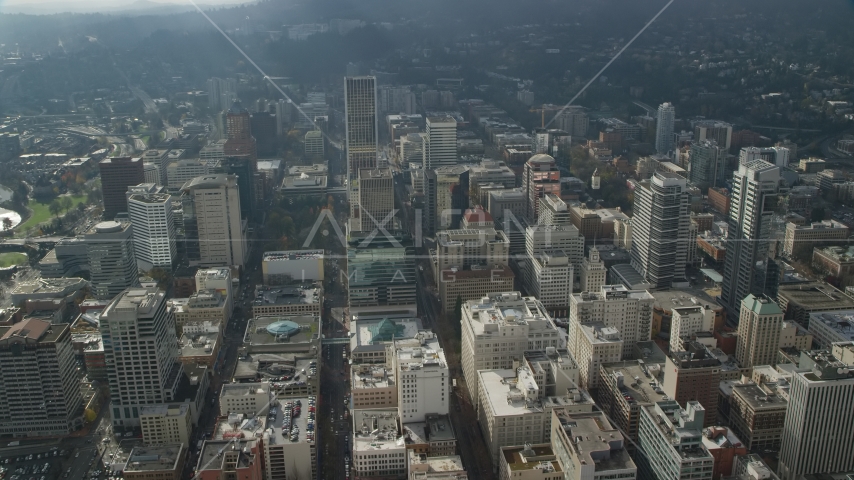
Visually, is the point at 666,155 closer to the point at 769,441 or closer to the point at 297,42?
the point at 769,441

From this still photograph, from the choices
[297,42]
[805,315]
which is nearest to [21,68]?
[297,42]

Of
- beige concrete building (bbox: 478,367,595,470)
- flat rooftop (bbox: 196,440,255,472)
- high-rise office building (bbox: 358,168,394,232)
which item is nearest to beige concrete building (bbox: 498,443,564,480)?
beige concrete building (bbox: 478,367,595,470)

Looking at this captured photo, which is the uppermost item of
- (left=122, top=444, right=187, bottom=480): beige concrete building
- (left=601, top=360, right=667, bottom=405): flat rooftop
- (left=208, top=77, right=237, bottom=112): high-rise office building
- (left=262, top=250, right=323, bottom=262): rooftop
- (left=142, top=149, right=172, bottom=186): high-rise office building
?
(left=208, top=77, right=237, bottom=112): high-rise office building

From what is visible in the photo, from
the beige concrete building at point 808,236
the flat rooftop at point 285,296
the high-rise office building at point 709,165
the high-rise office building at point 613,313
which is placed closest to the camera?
the high-rise office building at point 613,313

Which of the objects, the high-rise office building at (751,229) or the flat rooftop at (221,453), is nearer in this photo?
the flat rooftop at (221,453)

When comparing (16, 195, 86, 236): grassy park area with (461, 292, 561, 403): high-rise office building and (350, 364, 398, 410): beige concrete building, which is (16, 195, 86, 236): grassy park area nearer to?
(350, 364, 398, 410): beige concrete building

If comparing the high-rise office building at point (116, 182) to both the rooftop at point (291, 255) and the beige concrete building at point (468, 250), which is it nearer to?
the rooftop at point (291, 255)

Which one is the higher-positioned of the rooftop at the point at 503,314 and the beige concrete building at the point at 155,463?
the rooftop at the point at 503,314

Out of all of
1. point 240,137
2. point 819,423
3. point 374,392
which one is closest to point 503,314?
point 374,392

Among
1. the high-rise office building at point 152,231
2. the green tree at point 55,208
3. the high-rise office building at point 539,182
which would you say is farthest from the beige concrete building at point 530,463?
the green tree at point 55,208
